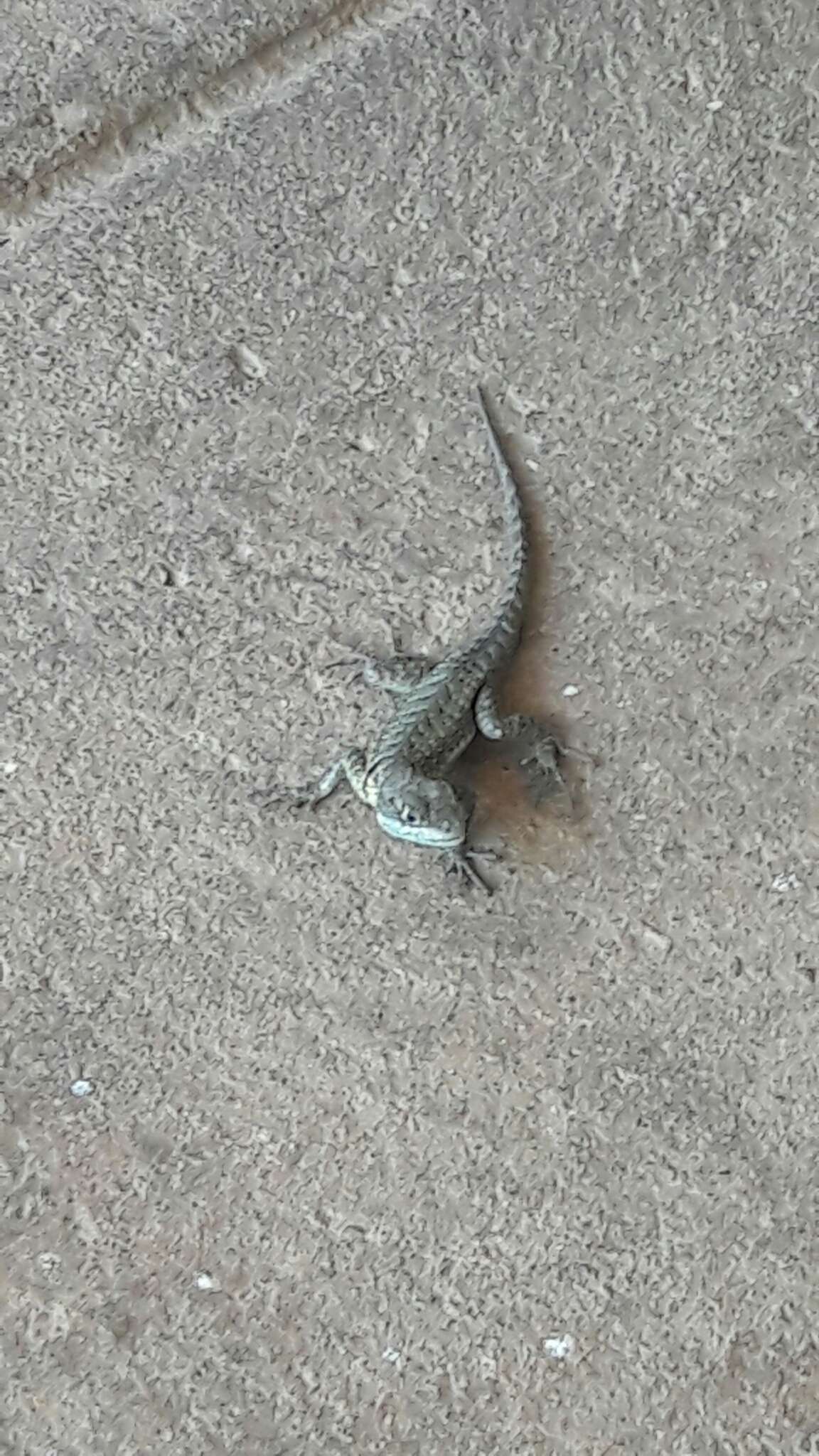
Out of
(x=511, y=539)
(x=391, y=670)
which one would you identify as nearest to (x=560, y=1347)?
(x=391, y=670)

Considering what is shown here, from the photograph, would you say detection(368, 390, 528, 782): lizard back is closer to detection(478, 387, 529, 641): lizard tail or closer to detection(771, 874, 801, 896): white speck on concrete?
detection(478, 387, 529, 641): lizard tail

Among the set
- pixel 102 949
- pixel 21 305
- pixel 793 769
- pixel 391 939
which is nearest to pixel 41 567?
pixel 21 305

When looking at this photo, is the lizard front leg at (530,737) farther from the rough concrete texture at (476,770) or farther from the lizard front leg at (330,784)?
the lizard front leg at (330,784)

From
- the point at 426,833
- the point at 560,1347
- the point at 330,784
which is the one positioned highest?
the point at 426,833

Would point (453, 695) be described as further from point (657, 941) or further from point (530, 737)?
point (657, 941)

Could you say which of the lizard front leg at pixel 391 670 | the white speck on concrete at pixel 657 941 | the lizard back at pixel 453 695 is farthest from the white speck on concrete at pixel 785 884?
the lizard front leg at pixel 391 670

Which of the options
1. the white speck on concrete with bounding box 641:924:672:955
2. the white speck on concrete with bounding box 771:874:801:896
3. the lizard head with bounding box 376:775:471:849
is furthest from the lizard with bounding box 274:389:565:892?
the white speck on concrete with bounding box 771:874:801:896
